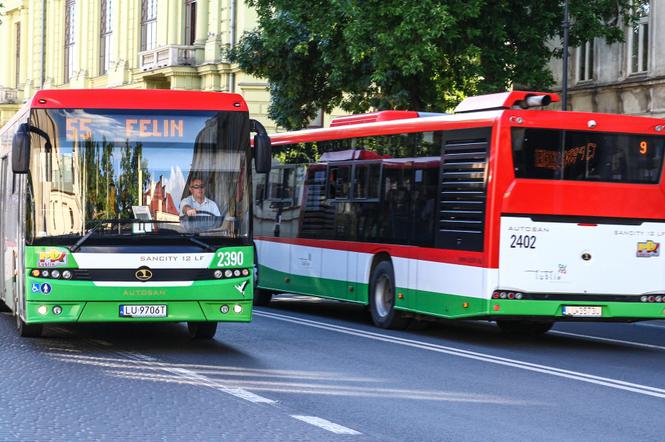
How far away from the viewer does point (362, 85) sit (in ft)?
96.7

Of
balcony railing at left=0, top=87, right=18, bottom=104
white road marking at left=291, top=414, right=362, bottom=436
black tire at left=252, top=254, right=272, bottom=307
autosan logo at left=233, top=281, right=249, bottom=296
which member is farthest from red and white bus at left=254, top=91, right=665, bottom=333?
balcony railing at left=0, top=87, right=18, bottom=104

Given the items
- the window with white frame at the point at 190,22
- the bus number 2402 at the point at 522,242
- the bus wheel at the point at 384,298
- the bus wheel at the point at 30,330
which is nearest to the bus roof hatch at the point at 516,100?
the bus number 2402 at the point at 522,242

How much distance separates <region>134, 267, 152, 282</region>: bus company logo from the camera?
47.5ft

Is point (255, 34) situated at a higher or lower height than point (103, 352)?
higher

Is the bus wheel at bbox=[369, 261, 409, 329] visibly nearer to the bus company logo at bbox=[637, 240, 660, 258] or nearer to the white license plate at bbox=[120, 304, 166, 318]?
the bus company logo at bbox=[637, 240, 660, 258]

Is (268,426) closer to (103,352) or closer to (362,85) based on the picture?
(103,352)

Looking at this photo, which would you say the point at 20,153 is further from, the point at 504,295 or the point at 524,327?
the point at 524,327

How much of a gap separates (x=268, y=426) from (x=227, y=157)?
5.31 m

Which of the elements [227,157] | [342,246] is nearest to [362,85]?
[342,246]

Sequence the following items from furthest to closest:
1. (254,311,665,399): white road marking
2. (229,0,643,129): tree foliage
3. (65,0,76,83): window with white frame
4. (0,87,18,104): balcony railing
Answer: (0,87,18,104): balcony railing → (65,0,76,83): window with white frame → (229,0,643,129): tree foliage → (254,311,665,399): white road marking

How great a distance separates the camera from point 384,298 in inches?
786

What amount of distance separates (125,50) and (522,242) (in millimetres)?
42405

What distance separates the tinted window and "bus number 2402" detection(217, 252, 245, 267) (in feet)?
12.8

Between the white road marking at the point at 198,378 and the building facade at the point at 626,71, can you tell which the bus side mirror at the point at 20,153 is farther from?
the building facade at the point at 626,71
